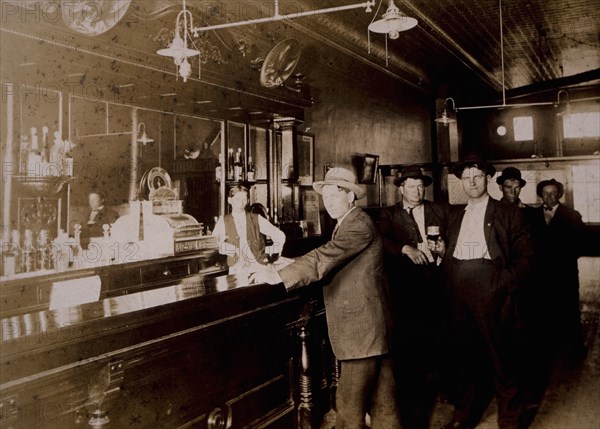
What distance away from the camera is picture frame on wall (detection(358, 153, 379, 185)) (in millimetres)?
8883

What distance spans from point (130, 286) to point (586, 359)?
4.29 metres

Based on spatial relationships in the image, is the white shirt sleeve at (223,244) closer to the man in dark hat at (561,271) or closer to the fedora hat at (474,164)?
the fedora hat at (474,164)

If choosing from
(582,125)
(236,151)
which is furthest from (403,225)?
(582,125)

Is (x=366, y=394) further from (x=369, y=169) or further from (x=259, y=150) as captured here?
(x=369, y=169)

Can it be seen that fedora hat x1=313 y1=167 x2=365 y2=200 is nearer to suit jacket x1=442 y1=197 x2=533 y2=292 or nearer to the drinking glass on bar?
the drinking glass on bar

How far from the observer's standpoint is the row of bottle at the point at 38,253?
3887 millimetres

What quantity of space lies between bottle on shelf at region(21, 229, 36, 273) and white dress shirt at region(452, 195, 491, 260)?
3246 millimetres

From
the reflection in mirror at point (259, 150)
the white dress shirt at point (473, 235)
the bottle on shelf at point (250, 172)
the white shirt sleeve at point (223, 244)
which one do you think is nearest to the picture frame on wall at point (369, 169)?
the reflection in mirror at point (259, 150)

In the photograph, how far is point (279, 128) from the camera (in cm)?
663

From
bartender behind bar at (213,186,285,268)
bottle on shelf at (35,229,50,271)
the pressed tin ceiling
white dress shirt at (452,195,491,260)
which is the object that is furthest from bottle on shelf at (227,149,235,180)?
white dress shirt at (452,195,491,260)

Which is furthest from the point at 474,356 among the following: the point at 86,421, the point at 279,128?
the point at 279,128

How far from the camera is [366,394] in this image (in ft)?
8.55

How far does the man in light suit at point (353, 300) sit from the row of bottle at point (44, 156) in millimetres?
2584

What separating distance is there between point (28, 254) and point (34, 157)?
78 centimetres
